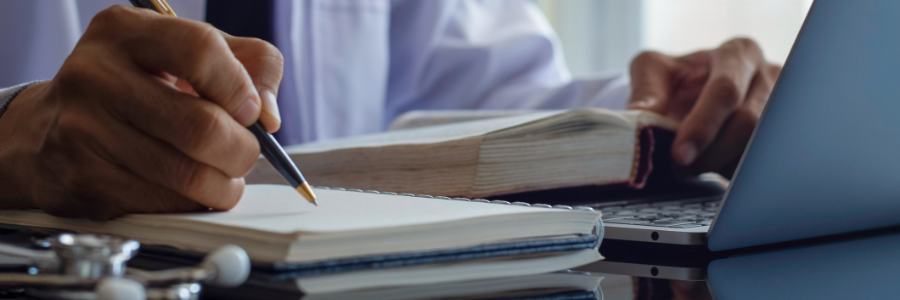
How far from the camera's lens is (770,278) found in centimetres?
35

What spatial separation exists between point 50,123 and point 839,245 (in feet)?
1.56

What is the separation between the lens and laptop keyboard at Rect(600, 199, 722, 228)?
434 millimetres

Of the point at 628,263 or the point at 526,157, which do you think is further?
the point at 526,157

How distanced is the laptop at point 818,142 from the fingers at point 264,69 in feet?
0.67

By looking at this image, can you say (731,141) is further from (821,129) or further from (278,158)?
(278,158)

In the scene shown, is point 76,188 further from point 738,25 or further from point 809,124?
point 738,25

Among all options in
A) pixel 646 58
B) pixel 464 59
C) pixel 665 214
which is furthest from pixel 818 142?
pixel 464 59

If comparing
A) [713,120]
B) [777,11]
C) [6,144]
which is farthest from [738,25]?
[6,144]

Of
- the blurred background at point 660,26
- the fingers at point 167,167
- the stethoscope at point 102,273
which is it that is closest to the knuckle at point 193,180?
the fingers at point 167,167

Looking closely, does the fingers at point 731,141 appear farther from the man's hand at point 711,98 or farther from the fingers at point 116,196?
the fingers at point 116,196

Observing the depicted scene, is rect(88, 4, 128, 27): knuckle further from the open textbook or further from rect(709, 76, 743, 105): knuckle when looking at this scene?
rect(709, 76, 743, 105): knuckle

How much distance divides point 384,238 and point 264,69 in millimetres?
165

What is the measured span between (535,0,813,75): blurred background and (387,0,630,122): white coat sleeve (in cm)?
80

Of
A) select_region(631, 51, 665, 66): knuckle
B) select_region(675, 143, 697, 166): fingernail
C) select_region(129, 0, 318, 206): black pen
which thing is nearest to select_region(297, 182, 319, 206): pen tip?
select_region(129, 0, 318, 206): black pen
